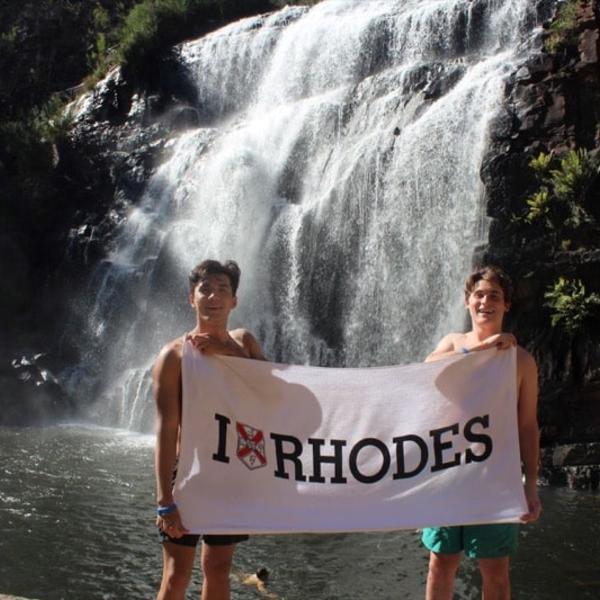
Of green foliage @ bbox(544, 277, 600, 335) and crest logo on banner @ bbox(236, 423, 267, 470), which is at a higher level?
green foliage @ bbox(544, 277, 600, 335)

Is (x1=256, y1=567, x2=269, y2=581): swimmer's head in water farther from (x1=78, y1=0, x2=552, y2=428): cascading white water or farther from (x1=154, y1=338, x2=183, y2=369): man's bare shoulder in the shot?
(x1=78, y1=0, x2=552, y2=428): cascading white water

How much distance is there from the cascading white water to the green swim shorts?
35.7ft

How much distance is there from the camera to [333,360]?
51.8 ft

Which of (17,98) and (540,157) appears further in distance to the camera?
(17,98)

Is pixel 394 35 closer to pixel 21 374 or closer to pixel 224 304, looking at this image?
pixel 21 374

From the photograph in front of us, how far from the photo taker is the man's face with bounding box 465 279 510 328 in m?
3.92

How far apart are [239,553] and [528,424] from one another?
487 centimetres

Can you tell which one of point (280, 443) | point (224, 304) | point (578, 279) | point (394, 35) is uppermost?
point (394, 35)

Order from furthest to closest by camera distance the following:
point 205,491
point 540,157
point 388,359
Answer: point 388,359
point 540,157
point 205,491

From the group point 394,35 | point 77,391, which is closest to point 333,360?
point 77,391

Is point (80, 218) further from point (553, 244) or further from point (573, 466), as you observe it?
point (573, 466)

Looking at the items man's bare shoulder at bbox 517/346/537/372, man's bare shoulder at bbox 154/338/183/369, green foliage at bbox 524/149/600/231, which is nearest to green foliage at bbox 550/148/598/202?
green foliage at bbox 524/149/600/231

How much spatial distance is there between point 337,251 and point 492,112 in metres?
4.13

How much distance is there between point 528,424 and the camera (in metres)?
3.87
